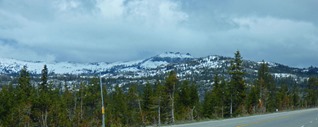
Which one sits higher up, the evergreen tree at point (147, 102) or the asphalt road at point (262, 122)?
the asphalt road at point (262, 122)

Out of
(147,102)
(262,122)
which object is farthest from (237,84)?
(262,122)

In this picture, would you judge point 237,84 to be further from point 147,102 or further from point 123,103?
point 123,103

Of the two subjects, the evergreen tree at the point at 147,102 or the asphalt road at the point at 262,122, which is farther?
the evergreen tree at the point at 147,102

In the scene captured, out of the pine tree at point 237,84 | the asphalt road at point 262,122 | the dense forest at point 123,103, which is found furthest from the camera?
the pine tree at point 237,84

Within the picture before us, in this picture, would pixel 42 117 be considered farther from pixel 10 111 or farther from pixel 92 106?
pixel 92 106

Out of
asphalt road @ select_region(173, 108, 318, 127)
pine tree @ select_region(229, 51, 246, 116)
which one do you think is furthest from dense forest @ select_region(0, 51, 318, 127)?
asphalt road @ select_region(173, 108, 318, 127)

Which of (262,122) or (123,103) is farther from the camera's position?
(123,103)

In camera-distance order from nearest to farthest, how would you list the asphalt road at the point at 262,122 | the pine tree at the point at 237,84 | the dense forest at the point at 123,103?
the asphalt road at the point at 262,122 → the dense forest at the point at 123,103 → the pine tree at the point at 237,84

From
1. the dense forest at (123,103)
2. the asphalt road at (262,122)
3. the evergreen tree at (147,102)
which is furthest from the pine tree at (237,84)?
the asphalt road at (262,122)

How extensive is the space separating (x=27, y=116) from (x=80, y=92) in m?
22.9

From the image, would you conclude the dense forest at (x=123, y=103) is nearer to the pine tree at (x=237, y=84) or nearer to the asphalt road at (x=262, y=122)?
the pine tree at (x=237, y=84)

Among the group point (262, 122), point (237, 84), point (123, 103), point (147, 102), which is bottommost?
point (123, 103)

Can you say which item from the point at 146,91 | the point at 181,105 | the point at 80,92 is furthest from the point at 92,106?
the point at 181,105

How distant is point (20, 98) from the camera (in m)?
70.0
